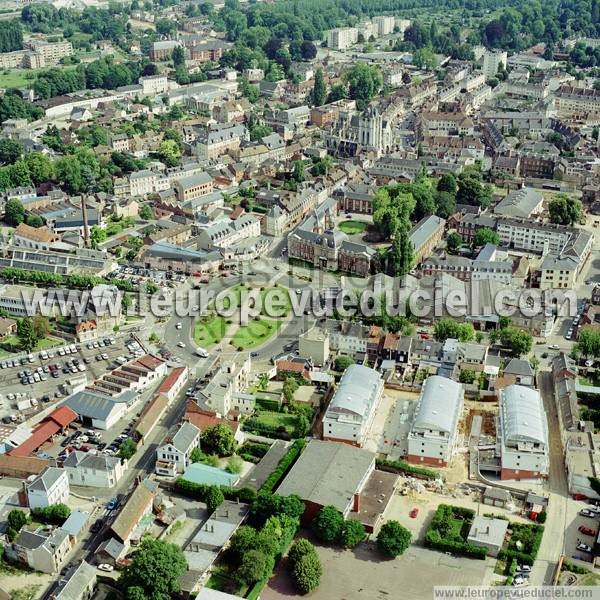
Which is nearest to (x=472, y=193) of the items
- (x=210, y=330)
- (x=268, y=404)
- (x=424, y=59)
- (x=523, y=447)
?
(x=210, y=330)

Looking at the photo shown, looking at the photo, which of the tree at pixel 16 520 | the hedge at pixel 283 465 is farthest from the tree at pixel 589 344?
the tree at pixel 16 520

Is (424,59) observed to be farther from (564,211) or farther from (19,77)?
(564,211)

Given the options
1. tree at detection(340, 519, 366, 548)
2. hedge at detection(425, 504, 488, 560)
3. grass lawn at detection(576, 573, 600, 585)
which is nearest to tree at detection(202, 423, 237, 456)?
tree at detection(340, 519, 366, 548)

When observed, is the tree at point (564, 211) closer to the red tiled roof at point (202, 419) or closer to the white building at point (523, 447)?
the white building at point (523, 447)

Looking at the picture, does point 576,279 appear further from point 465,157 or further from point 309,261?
point 465,157

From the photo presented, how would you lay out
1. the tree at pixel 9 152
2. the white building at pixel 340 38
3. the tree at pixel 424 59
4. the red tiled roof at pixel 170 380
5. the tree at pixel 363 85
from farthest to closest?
the white building at pixel 340 38 → the tree at pixel 424 59 → the tree at pixel 363 85 → the tree at pixel 9 152 → the red tiled roof at pixel 170 380
